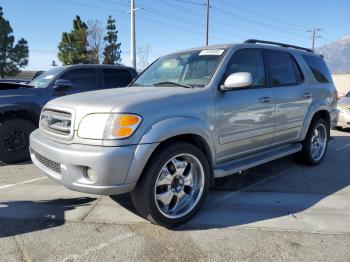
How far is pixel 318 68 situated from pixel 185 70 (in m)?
2.87

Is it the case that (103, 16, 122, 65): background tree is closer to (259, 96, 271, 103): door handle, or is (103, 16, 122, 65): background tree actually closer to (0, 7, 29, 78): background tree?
(0, 7, 29, 78): background tree

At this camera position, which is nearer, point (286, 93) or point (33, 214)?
point (33, 214)

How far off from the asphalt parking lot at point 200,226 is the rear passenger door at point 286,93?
75 centimetres

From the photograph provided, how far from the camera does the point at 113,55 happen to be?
43.6 m

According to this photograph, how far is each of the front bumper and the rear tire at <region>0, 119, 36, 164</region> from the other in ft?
10.9

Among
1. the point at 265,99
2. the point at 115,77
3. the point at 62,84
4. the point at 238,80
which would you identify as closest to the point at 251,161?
the point at 265,99

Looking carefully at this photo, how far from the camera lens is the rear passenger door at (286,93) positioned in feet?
15.8

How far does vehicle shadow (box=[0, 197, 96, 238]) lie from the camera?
357 cm

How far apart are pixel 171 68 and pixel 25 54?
1581 inches

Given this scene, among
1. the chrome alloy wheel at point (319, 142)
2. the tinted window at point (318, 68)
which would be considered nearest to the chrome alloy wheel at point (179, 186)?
the chrome alloy wheel at point (319, 142)

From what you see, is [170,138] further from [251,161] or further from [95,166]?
[251,161]

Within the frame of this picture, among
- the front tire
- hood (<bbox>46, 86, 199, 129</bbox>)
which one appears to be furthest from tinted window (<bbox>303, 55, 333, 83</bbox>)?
the front tire

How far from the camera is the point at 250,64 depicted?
14.9 feet

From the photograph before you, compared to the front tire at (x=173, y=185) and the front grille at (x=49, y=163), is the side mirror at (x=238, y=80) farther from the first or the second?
the front grille at (x=49, y=163)
